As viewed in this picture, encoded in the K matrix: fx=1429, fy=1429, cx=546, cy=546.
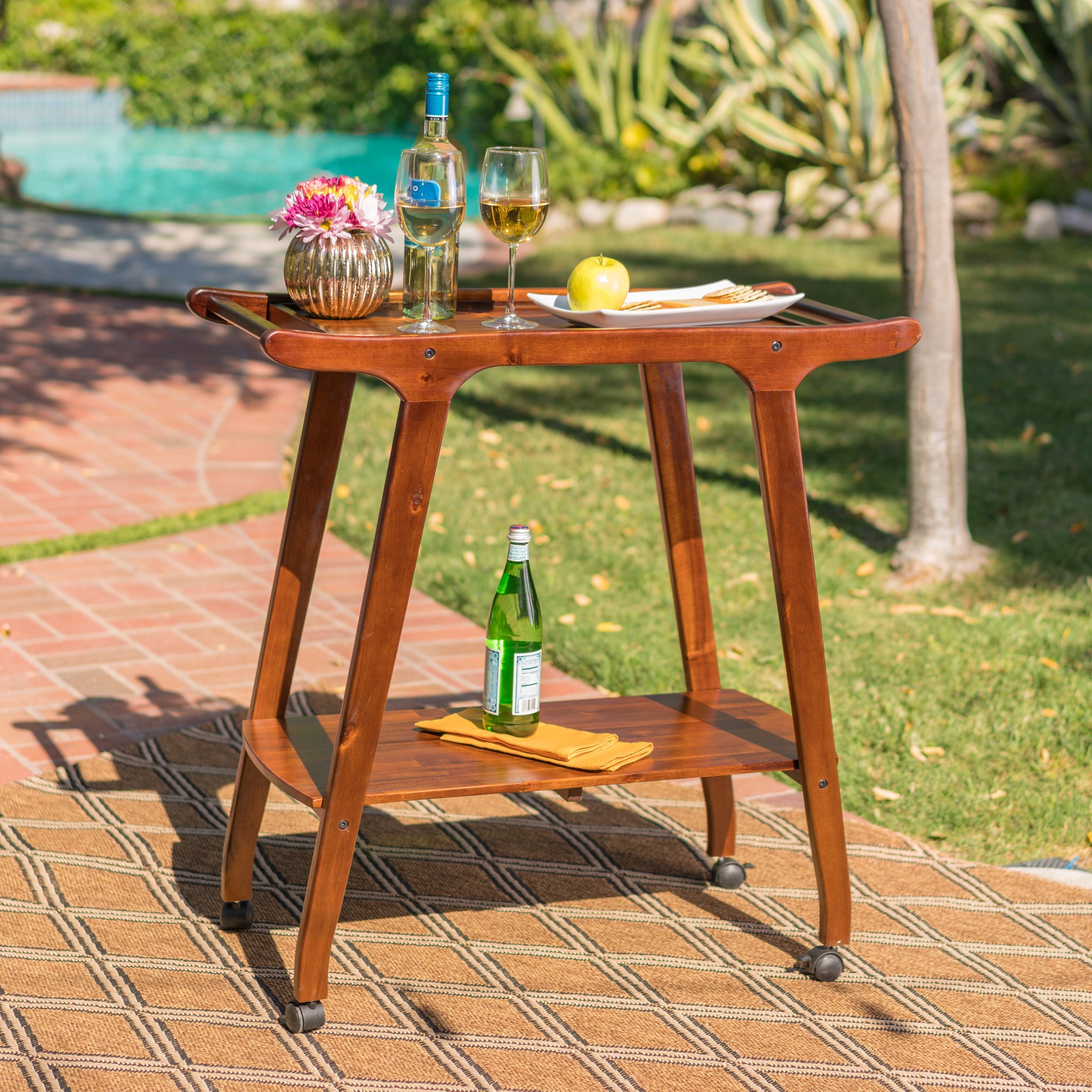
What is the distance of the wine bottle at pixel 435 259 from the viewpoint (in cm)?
246

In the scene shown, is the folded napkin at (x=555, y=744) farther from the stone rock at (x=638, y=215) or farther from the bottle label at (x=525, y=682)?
the stone rock at (x=638, y=215)

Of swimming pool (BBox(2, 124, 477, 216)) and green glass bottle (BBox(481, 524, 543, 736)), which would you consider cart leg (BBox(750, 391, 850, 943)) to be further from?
swimming pool (BBox(2, 124, 477, 216))

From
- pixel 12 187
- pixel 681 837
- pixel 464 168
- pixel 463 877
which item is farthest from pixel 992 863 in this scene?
pixel 12 187

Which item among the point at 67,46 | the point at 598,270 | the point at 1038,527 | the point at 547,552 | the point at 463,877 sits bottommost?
the point at 463,877

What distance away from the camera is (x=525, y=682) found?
8.91ft

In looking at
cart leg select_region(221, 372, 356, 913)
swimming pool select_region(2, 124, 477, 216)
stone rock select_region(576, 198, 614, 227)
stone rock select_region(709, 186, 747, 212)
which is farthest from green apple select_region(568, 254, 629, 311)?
swimming pool select_region(2, 124, 477, 216)

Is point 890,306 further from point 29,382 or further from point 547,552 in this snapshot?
point 29,382

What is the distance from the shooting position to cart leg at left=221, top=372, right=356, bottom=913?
2686mm

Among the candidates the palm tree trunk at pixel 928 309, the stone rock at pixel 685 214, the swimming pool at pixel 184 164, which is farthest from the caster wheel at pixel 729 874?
the swimming pool at pixel 184 164

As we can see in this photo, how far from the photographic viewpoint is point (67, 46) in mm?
20109

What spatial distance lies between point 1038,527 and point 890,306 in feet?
10.1

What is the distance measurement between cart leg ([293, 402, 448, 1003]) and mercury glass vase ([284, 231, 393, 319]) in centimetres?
27

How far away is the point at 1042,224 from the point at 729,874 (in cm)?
793

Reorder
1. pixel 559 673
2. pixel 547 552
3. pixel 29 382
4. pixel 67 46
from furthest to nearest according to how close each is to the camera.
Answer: pixel 67 46
pixel 29 382
pixel 547 552
pixel 559 673
